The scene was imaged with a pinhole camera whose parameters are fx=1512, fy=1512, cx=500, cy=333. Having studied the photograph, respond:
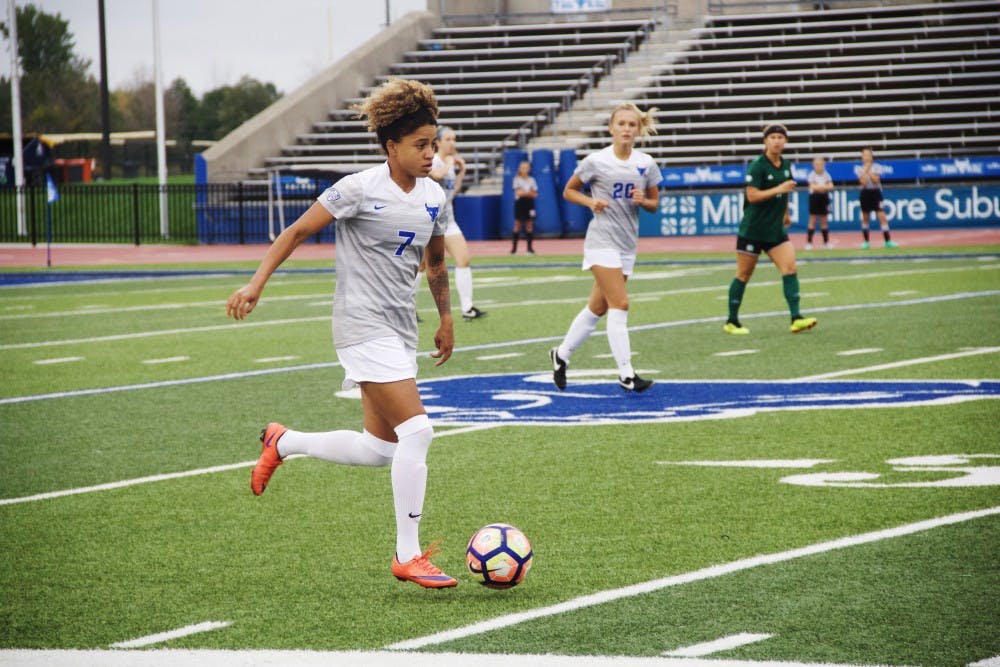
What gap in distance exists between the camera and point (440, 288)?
6508mm

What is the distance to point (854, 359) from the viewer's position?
12.7 meters

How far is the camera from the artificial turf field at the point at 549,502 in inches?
201

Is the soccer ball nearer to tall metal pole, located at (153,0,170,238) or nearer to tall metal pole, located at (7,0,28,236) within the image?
tall metal pole, located at (153,0,170,238)

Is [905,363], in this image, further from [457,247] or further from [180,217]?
[180,217]

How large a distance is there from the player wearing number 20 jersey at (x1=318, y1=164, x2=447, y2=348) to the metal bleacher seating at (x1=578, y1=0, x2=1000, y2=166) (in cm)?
3231

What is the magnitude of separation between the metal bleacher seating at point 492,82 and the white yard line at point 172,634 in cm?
3404

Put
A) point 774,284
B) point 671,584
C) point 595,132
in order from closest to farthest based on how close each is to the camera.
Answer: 1. point 671,584
2. point 774,284
3. point 595,132

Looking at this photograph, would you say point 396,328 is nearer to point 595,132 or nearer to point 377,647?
point 377,647

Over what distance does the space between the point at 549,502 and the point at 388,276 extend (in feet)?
5.64

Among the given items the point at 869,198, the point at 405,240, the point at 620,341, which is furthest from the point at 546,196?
the point at 405,240

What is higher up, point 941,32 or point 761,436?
point 941,32

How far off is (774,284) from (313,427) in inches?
511

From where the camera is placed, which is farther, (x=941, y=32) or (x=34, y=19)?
(x=34, y=19)

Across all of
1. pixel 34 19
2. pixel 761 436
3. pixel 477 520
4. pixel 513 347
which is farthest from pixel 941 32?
pixel 34 19
